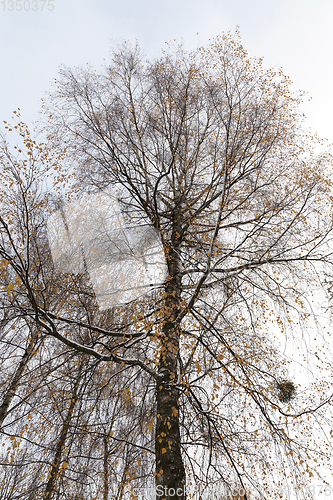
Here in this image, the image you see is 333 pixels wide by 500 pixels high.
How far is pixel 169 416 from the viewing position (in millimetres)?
3115

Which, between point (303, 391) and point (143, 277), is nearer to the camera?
point (303, 391)

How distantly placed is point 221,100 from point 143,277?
483 cm

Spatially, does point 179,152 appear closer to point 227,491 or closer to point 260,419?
point 260,419

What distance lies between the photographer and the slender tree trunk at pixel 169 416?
2.63m

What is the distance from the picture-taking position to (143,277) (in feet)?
16.2

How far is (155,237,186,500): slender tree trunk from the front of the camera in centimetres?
263

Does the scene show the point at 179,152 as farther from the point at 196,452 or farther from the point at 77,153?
the point at 196,452

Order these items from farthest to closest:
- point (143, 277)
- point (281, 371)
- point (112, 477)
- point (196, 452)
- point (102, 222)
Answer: point (102, 222)
point (143, 277)
point (281, 371)
point (112, 477)
point (196, 452)

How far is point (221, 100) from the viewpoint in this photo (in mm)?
6332

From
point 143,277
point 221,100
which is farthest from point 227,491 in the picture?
point 221,100

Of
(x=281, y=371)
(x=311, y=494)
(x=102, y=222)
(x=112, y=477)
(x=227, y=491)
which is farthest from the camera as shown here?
(x=102, y=222)

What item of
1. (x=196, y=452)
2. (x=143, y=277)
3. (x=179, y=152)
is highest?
(x=179, y=152)

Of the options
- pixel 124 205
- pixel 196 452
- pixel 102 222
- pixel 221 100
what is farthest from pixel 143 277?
pixel 221 100

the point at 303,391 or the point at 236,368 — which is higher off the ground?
the point at 236,368
